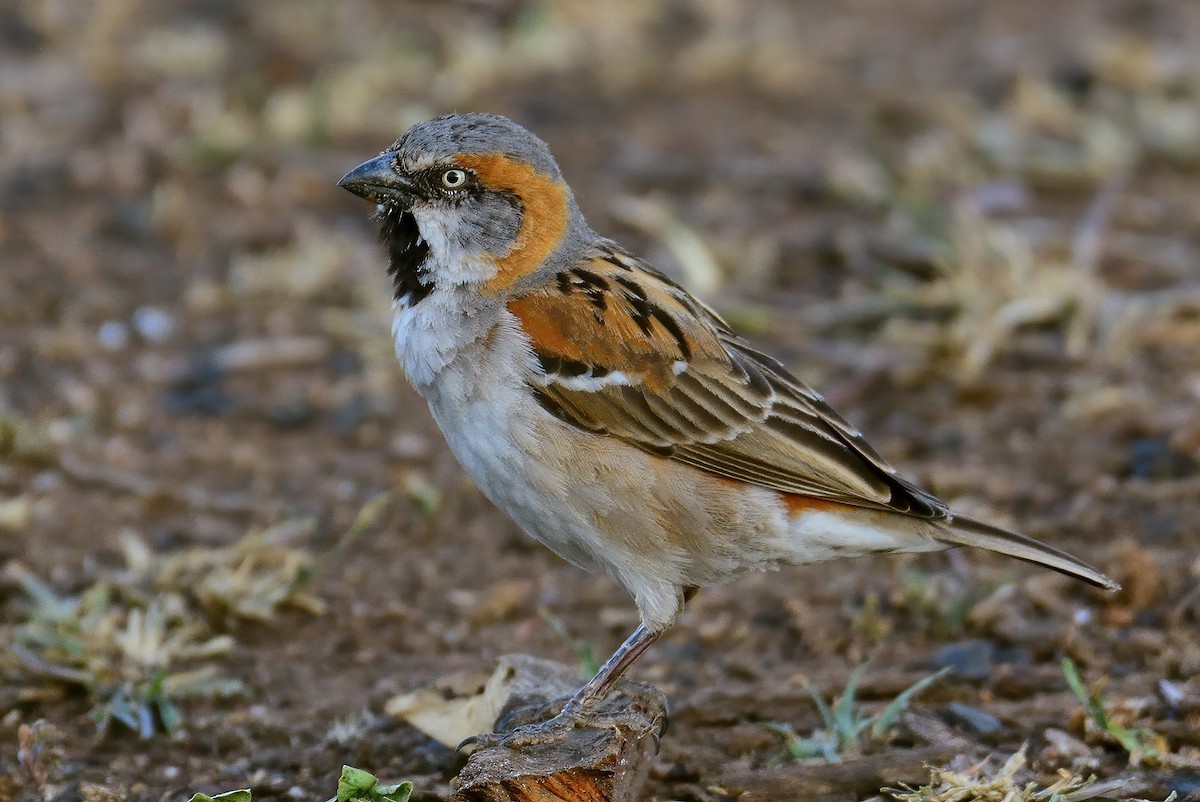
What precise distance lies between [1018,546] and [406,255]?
224 cm

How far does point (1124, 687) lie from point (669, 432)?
5.85 ft

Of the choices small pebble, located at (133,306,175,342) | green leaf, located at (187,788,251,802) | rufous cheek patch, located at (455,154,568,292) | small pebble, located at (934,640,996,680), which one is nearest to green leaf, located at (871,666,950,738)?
small pebble, located at (934,640,996,680)

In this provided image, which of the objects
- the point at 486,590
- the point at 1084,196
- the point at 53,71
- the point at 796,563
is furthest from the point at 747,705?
the point at 53,71

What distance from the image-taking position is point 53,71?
33.9 feet

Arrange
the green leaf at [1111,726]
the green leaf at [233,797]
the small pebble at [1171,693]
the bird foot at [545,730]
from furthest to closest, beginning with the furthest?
the small pebble at [1171,693] < the green leaf at [1111,726] < the bird foot at [545,730] < the green leaf at [233,797]

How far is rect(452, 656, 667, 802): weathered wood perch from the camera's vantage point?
4355 mm

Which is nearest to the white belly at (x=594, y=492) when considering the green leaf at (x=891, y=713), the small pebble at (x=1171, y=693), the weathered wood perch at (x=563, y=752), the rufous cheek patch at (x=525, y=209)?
the rufous cheek patch at (x=525, y=209)

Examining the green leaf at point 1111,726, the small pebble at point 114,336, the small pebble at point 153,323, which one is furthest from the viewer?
the small pebble at point 153,323

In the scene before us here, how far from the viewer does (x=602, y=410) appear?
5047mm

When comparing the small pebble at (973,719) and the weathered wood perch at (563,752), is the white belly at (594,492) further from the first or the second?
the small pebble at (973,719)

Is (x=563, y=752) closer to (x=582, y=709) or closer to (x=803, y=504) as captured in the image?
(x=582, y=709)

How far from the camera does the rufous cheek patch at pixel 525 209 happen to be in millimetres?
5320

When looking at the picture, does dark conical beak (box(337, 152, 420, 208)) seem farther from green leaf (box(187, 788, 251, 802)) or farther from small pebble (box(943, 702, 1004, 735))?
small pebble (box(943, 702, 1004, 735))

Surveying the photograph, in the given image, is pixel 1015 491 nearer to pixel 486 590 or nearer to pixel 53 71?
pixel 486 590
